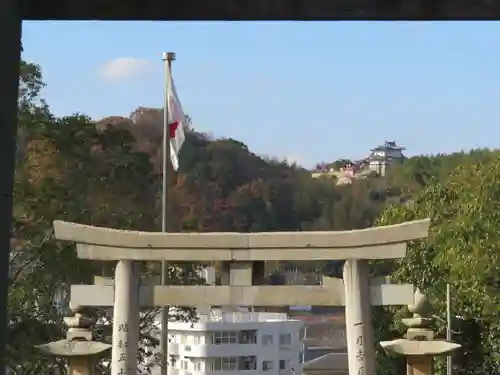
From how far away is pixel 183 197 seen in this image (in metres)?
17.7

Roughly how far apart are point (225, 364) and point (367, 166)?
1486 cm

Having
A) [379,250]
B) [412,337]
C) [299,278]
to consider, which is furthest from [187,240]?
[299,278]

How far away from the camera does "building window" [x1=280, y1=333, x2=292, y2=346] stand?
20297 mm

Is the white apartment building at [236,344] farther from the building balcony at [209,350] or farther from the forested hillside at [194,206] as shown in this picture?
the forested hillside at [194,206]

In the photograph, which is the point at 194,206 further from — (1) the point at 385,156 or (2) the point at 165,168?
(1) the point at 385,156

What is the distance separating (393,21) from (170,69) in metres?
9.88

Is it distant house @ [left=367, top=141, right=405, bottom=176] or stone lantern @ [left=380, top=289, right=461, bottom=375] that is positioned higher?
distant house @ [left=367, top=141, right=405, bottom=176]

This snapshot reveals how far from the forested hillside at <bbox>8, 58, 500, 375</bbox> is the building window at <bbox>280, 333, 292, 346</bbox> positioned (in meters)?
1.84

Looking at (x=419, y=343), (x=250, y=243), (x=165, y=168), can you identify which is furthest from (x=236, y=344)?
(x=250, y=243)

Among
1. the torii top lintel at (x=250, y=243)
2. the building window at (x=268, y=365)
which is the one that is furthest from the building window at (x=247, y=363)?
the torii top lintel at (x=250, y=243)

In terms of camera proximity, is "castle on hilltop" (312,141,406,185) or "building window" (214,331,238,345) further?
"castle on hilltop" (312,141,406,185)

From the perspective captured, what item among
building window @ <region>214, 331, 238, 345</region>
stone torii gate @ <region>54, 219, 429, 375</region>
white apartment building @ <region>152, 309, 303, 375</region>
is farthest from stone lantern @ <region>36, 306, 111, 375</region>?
building window @ <region>214, 331, 238, 345</region>

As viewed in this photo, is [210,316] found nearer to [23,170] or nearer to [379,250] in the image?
[23,170]

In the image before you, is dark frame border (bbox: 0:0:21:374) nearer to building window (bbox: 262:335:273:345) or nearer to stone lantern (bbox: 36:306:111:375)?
stone lantern (bbox: 36:306:111:375)
